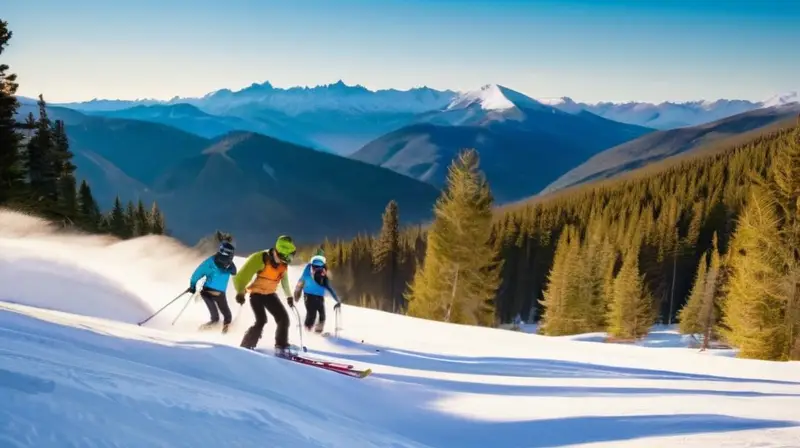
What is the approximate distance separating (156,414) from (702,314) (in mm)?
49843

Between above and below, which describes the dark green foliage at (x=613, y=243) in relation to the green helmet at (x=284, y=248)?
below

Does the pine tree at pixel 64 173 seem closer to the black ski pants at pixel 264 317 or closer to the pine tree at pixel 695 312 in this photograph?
the black ski pants at pixel 264 317

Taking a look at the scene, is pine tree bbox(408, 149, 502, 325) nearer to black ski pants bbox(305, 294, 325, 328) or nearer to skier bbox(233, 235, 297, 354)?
black ski pants bbox(305, 294, 325, 328)

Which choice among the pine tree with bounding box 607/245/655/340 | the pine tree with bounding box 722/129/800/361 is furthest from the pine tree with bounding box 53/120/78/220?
the pine tree with bounding box 607/245/655/340

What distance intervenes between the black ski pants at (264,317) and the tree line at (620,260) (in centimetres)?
1996

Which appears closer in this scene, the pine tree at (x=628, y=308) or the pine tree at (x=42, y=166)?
the pine tree at (x=42, y=166)

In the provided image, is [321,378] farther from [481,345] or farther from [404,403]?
[481,345]

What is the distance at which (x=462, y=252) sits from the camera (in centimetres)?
3047

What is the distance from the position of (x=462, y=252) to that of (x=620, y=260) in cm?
5071

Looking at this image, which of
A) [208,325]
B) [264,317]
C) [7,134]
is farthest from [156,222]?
[264,317]

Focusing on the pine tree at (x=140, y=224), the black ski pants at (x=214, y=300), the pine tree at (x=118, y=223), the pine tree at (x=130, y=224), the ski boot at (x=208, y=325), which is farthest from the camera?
the pine tree at (x=140, y=224)

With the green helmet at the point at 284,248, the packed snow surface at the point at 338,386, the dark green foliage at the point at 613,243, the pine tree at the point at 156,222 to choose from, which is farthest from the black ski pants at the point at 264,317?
the pine tree at the point at 156,222

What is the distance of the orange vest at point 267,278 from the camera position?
426 inches

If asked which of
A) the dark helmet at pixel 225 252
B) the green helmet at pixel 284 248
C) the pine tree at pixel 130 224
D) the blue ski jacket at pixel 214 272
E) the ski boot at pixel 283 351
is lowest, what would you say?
the pine tree at pixel 130 224
